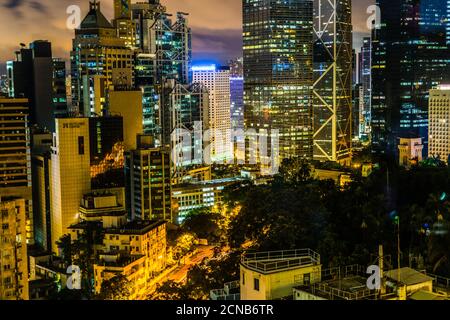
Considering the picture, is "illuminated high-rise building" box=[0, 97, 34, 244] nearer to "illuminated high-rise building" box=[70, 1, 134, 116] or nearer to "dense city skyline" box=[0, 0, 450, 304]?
"dense city skyline" box=[0, 0, 450, 304]

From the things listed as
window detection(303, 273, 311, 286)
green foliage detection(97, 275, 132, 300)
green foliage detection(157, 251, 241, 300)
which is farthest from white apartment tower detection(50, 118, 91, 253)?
window detection(303, 273, 311, 286)

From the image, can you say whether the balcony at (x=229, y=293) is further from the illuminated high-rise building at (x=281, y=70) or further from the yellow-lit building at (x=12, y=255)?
the illuminated high-rise building at (x=281, y=70)

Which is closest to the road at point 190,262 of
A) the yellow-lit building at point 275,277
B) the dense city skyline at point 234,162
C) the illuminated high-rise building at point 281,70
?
the dense city skyline at point 234,162

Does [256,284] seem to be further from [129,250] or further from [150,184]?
[150,184]

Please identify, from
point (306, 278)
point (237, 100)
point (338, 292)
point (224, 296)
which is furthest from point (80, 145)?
point (237, 100)

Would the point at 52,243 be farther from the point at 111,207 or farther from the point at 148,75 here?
the point at 148,75

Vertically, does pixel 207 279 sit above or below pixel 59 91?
below
